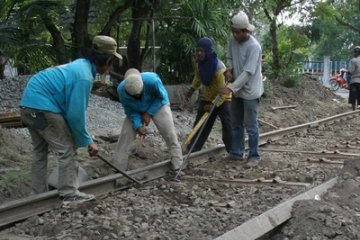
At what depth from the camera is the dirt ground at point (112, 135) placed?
6.36 meters

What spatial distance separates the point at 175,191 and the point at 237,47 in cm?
246

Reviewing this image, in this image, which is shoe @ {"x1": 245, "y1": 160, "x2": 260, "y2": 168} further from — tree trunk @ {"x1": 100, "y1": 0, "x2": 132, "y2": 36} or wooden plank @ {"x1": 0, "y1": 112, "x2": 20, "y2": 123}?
tree trunk @ {"x1": 100, "y1": 0, "x2": 132, "y2": 36}

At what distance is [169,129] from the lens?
7.14 metres

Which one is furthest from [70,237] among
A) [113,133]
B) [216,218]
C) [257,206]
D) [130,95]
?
[113,133]

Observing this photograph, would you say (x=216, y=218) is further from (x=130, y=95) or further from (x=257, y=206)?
(x=130, y=95)

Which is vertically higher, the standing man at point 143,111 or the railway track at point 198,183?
the standing man at point 143,111

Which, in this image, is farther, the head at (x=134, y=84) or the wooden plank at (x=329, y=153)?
the wooden plank at (x=329, y=153)

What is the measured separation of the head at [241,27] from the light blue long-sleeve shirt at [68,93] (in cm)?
265

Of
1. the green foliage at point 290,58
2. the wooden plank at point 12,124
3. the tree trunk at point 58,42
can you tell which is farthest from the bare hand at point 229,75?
the green foliage at point 290,58

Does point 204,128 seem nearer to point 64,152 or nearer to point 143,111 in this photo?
point 143,111

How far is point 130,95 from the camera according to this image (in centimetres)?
668

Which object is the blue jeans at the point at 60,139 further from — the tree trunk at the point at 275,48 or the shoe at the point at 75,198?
the tree trunk at the point at 275,48

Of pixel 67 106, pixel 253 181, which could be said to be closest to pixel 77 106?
pixel 67 106

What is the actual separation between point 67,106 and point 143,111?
1722 mm
